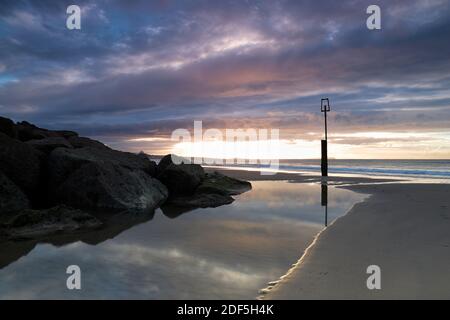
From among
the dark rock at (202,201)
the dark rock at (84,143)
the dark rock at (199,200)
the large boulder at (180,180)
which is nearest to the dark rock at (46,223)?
the dark rock at (199,200)

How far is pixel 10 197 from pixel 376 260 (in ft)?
27.3

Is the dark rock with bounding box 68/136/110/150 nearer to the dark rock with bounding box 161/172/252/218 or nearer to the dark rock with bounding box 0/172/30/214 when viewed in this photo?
the dark rock with bounding box 161/172/252/218

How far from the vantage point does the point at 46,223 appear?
7430 mm

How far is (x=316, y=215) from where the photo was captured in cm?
948

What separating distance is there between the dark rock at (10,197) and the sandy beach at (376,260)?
23.4 ft

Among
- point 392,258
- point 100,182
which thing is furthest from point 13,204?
point 392,258

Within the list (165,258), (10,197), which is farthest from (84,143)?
(165,258)

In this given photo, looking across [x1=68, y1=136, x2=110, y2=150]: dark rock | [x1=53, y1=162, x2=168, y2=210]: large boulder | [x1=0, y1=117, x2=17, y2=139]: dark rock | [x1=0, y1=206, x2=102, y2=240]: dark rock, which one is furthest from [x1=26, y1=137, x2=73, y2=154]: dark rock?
[x1=0, y1=206, x2=102, y2=240]: dark rock

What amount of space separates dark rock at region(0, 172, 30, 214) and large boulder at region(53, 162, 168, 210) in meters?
1.15

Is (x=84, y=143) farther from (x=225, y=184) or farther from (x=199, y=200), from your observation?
(x=199, y=200)

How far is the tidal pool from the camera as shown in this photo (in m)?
4.32

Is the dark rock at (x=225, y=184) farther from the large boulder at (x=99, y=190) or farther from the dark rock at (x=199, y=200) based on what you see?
the large boulder at (x=99, y=190)

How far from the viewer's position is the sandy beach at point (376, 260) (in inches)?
165
